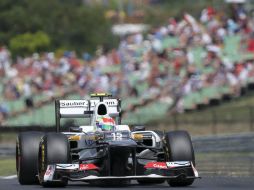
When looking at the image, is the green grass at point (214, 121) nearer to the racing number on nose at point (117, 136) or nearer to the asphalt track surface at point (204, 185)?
the asphalt track surface at point (204, 185)

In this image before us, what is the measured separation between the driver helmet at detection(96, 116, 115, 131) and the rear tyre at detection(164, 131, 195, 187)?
3.69ft

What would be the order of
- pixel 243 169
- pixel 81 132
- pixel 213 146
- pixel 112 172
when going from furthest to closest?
pixel 213 146 < pixel 243 169 < pixel 81 132 < pixel 112 172

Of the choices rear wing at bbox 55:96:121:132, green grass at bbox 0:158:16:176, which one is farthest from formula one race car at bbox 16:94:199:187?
green grass at bbox 0:158:16:176

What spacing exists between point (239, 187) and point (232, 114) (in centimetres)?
2102

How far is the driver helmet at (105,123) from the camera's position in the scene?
16.2m

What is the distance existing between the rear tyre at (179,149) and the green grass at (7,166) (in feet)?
20.7

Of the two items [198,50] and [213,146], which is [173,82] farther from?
[213,146]

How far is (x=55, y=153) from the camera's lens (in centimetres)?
1483

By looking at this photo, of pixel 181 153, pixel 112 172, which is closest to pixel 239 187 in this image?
pixel 181 153

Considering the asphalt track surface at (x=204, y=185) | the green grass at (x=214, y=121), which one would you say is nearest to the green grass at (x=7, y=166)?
the asphalt track surface at (x=204, y=185)

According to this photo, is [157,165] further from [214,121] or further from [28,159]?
[214,121]

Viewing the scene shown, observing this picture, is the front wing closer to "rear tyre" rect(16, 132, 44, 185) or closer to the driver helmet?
"rear tyre" rect(16, 132, 44, 185)

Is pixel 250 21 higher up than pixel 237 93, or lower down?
higher up

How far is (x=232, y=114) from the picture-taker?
36.1m
